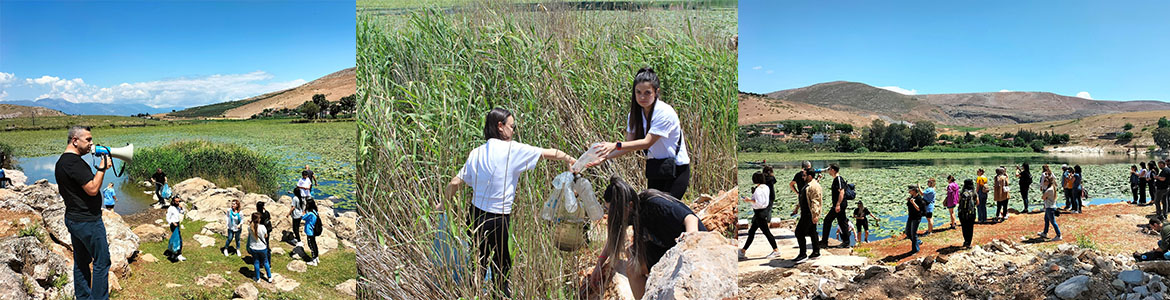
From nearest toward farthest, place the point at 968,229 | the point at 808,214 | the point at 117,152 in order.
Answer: the point at 117,152 → the point at 808,214 → the point at 968,229

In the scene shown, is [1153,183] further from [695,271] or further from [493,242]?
[493,242]

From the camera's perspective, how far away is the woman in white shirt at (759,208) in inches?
128

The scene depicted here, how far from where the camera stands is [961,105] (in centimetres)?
595

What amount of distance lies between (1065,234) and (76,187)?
22.3 ft

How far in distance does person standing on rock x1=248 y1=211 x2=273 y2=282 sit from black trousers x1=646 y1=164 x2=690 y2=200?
2990 millimetres

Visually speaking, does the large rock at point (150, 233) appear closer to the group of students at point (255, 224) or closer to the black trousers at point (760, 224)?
the group of students at point (255, 224)

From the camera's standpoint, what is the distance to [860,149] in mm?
6426

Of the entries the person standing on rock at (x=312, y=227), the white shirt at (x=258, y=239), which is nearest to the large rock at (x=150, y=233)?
the white shirt at (x=258, y=239)

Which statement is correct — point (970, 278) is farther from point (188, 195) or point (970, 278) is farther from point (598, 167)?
point (188, 195)

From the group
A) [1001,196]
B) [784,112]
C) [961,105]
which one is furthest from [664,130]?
[961,105]

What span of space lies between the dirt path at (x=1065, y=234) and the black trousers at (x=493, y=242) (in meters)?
2.90

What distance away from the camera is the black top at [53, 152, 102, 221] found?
2.95 metres

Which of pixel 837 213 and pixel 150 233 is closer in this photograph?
pixel 150 233

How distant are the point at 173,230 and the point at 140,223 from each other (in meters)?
0.21
